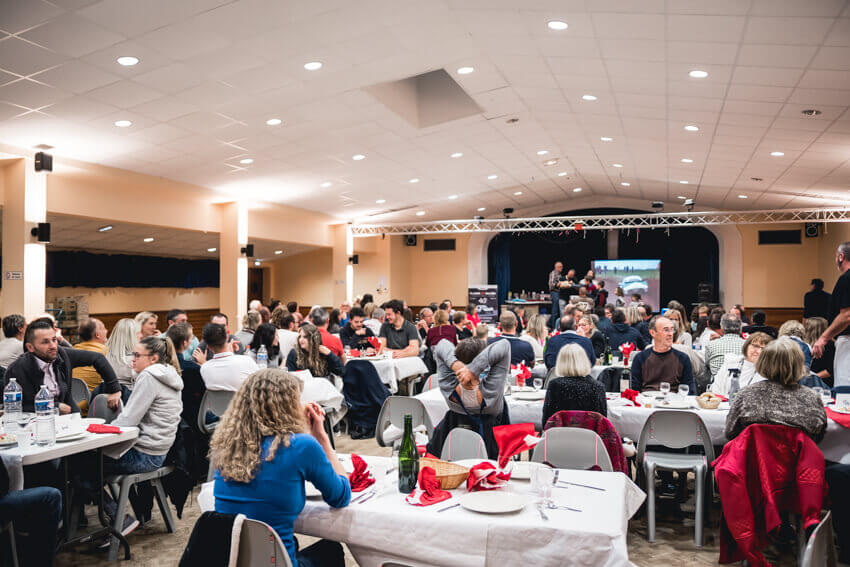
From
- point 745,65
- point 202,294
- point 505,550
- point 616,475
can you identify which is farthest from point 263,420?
point 202,294

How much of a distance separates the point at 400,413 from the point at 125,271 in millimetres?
10915

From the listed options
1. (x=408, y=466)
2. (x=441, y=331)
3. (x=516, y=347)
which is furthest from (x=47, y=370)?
(x=441, y=331)

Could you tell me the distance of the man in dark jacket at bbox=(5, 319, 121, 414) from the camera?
14.1 feet

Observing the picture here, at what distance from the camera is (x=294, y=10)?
5055 mm

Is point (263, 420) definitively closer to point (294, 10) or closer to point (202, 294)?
point (294, 10)

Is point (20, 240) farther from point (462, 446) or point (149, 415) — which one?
point (462, 446)

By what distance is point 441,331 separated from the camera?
8.30 m

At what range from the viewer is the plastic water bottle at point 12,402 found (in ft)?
12.6

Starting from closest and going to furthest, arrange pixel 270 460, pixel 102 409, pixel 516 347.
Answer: pixel 270 460
pixel 102 409
pixel 516 347

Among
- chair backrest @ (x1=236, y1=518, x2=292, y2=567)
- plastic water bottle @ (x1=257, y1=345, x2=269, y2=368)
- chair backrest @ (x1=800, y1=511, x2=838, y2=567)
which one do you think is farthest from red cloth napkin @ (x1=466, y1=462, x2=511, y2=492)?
plastic water bottle @ (x1=257, y1=345, x2=269, y2=368)

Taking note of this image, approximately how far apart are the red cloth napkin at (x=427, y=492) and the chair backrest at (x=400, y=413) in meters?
1.95

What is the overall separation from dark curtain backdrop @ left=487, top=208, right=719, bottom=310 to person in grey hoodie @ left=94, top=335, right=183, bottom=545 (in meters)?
15.7

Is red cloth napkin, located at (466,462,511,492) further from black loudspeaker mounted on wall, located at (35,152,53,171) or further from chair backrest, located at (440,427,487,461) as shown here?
black loudspeaker mounted on wall, located at (35,152,53,171)

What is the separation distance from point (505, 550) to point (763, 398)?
193 centimetres
